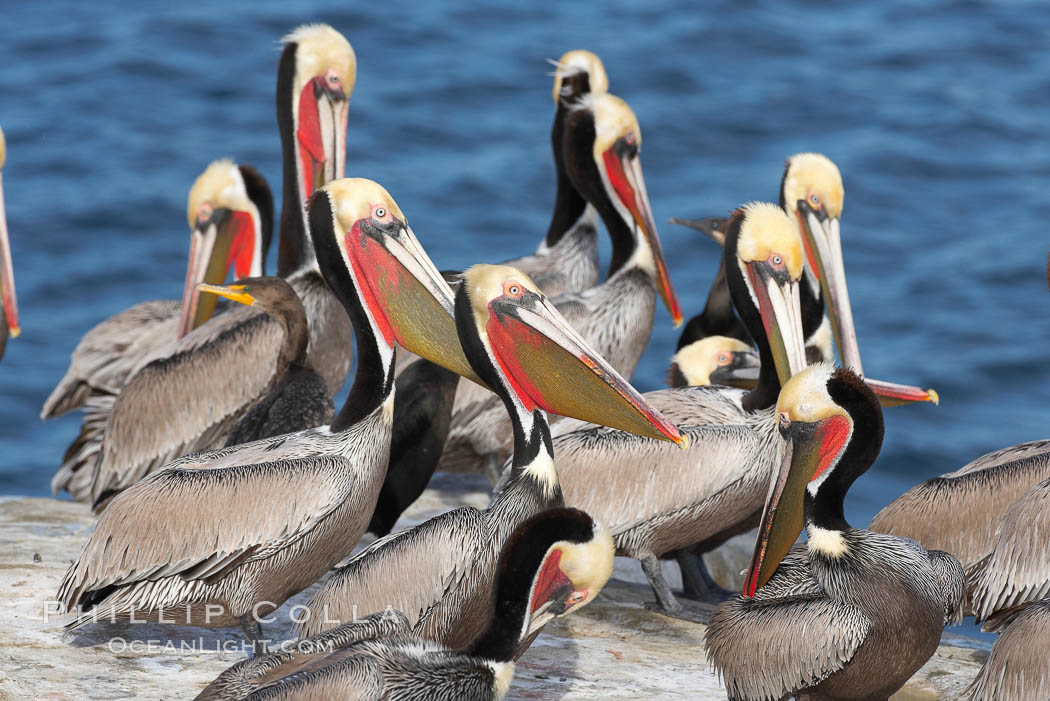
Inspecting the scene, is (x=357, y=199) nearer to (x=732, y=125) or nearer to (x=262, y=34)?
(x=732, y=125)

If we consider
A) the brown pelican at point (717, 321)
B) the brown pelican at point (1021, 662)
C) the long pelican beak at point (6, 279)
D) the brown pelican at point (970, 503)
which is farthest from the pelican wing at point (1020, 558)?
the long pelican beak at point (6, 279)

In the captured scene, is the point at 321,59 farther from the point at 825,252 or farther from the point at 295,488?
the point at 295,488

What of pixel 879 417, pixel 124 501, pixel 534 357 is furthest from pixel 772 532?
pixel 124 501

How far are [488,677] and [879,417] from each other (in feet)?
4.13

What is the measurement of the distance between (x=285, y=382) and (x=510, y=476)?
3.80 feet

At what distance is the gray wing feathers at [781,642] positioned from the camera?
13.0 ft

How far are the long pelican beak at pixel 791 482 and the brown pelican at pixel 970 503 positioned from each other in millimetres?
878

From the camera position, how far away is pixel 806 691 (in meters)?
4.09

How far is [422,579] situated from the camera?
4125 mm

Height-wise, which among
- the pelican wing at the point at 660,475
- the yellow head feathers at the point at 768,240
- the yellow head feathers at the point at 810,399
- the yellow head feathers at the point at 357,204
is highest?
the yellow head feathers at the point at 357,204

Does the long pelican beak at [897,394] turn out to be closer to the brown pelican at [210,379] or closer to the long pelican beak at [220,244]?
the brown pelican at [210,379]

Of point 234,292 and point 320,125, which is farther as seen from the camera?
point 320,125

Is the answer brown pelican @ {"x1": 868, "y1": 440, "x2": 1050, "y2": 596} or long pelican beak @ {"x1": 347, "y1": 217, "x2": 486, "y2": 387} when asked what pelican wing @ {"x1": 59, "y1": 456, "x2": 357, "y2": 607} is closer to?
long pelican beak @ {"x1": 347, "y1": 217, "x2": 486, "y2": 387}

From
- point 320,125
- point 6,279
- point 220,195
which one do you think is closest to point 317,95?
point 320,125
